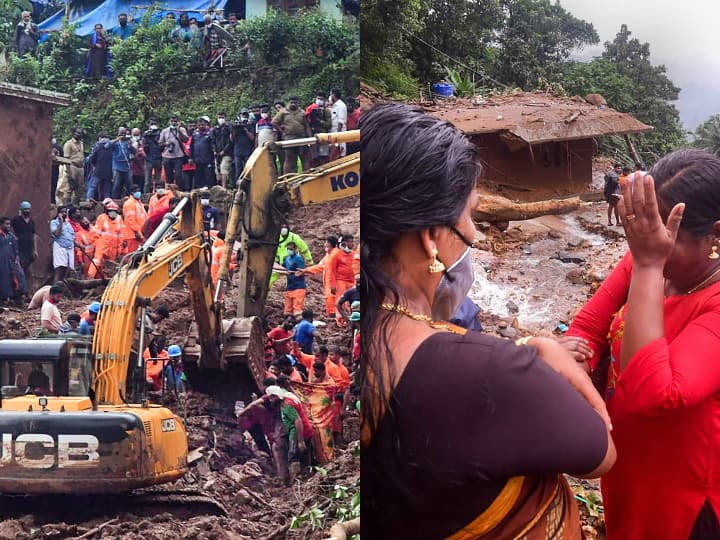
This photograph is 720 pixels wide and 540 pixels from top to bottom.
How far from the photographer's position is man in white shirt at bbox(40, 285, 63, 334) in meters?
2.41

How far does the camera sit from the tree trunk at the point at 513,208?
409 centimetres

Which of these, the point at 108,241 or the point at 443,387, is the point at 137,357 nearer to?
the point at 108,241

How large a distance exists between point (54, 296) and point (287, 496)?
3.62 feet

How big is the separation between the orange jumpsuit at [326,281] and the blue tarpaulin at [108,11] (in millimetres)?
971

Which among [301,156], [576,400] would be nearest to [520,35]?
[301,156]

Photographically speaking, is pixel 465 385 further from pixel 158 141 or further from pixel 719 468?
pixel 158 141

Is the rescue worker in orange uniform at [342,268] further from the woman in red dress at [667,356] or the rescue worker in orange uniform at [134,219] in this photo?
the woman in red dress at [667,356]

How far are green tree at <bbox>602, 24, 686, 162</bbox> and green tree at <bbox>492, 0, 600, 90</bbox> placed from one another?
0.22 metres

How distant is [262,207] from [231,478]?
995 millimetres

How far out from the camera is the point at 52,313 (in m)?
2.42

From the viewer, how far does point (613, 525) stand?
2.36 meters

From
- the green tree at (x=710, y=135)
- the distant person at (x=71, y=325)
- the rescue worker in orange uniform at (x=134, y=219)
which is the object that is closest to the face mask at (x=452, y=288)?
the rescue worker in orange uniform at (x=134, y=219)

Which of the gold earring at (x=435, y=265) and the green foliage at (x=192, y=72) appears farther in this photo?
the green foliage at (x=192, y=72)

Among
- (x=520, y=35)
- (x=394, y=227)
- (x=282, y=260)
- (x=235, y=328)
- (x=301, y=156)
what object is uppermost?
(x=520, y=35)
